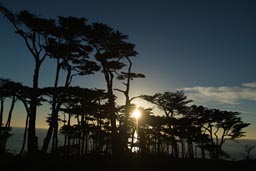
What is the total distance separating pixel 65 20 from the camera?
16891 millimetres

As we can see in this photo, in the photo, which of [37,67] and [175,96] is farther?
[175,96]

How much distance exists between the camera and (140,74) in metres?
20.2

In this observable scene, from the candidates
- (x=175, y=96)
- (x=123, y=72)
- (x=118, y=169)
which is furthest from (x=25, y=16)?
(x=175, y=96)

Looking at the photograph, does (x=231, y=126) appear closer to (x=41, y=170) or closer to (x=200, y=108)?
(x=200, y=108)

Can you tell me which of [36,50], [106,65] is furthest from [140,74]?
[36,50]

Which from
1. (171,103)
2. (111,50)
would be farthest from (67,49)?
(171,103)

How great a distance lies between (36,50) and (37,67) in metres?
1.68

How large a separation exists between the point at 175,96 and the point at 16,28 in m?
21.1

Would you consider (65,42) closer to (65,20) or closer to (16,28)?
(65,20)

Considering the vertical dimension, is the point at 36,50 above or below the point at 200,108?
above

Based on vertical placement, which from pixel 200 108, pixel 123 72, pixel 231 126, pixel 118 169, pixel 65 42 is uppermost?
pixel 65 42

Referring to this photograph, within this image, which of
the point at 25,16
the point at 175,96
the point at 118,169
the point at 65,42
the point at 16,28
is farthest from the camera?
the point at 175,96

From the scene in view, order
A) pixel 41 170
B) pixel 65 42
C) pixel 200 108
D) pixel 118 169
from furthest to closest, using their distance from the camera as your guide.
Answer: pixel 200 108
pixel 65 42
pixel 118 169
pixel 41 170

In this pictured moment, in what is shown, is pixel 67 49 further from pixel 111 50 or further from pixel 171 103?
pixel 171 103
